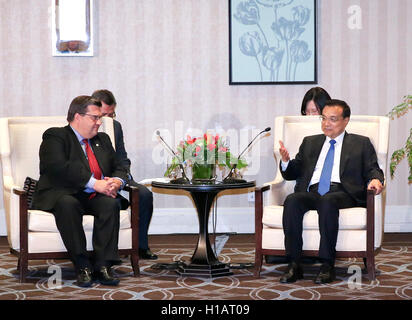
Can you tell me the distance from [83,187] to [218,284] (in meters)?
1.08

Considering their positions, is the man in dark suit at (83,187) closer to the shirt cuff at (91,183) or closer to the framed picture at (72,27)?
the shirt cuff at (91,183)

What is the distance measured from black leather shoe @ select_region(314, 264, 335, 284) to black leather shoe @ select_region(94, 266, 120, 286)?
49.4 inches

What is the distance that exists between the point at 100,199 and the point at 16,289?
0.76 meters

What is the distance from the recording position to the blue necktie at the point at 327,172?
169 inches

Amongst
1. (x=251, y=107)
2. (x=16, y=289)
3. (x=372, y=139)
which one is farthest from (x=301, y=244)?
(x=251, y=107)

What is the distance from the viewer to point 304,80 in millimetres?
5898

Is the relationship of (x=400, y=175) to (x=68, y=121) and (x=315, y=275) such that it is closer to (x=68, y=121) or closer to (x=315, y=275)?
(x=315, y=275)

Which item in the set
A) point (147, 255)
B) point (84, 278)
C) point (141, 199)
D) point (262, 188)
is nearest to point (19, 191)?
point (84, 278)

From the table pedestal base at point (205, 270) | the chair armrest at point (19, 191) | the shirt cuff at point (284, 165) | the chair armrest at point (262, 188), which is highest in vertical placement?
the shirt cuff at point (284, 165)

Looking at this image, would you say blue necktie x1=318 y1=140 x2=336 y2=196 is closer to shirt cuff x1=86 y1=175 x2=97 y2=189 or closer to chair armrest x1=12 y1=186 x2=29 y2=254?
shirt cuff x1=86 y1=175 x2=97 y2=189

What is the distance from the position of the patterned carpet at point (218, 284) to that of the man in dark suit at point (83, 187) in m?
0.20

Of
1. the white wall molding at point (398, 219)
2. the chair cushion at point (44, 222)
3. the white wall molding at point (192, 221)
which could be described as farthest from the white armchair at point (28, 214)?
the white wall molding at point (398, 219)

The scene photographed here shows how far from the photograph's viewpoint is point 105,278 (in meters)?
3.85

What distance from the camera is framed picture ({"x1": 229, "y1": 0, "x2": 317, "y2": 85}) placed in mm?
5820
